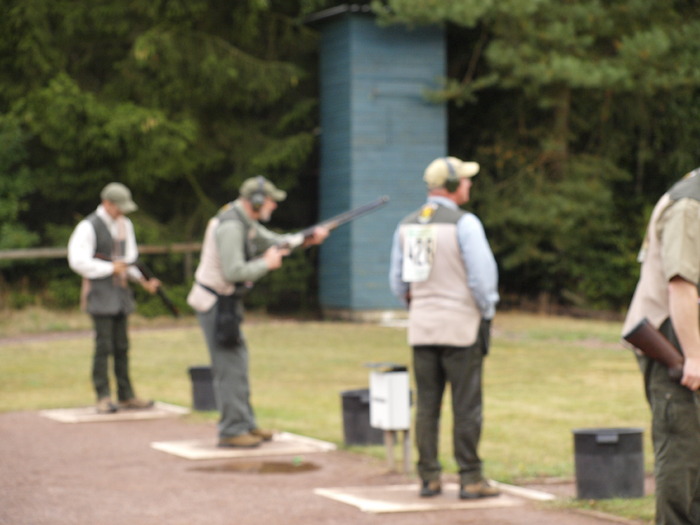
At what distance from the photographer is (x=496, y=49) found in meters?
24.4

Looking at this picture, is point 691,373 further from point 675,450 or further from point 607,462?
point 607,462

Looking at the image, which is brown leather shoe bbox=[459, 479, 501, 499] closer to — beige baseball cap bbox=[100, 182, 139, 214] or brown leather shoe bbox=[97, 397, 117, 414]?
brown leather shoe bbox=[97, 397, 117, 414]

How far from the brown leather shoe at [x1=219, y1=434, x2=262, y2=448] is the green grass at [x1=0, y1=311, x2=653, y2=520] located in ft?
2.53

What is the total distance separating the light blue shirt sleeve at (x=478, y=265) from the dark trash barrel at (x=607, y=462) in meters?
0.97

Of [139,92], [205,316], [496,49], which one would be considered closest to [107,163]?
[139,92]

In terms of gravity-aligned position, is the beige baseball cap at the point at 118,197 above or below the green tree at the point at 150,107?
below

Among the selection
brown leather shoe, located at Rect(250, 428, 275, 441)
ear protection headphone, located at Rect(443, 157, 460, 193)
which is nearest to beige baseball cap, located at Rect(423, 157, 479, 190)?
ear protection headphone, located at Rect(443, 157, 460, 193)

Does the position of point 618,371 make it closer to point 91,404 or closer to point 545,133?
point 91,404

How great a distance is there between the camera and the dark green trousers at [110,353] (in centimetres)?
1273

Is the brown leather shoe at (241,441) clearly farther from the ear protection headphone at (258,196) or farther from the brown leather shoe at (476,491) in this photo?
the brown leather shoe at (476,491)

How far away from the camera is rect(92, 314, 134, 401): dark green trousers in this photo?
12.7 meters

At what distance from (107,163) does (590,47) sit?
31.7 feet

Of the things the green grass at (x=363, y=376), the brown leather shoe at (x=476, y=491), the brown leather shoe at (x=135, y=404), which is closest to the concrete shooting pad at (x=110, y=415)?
the brown leather shoe at (x=135, y=404)

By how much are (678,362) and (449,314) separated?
2.76 metres
